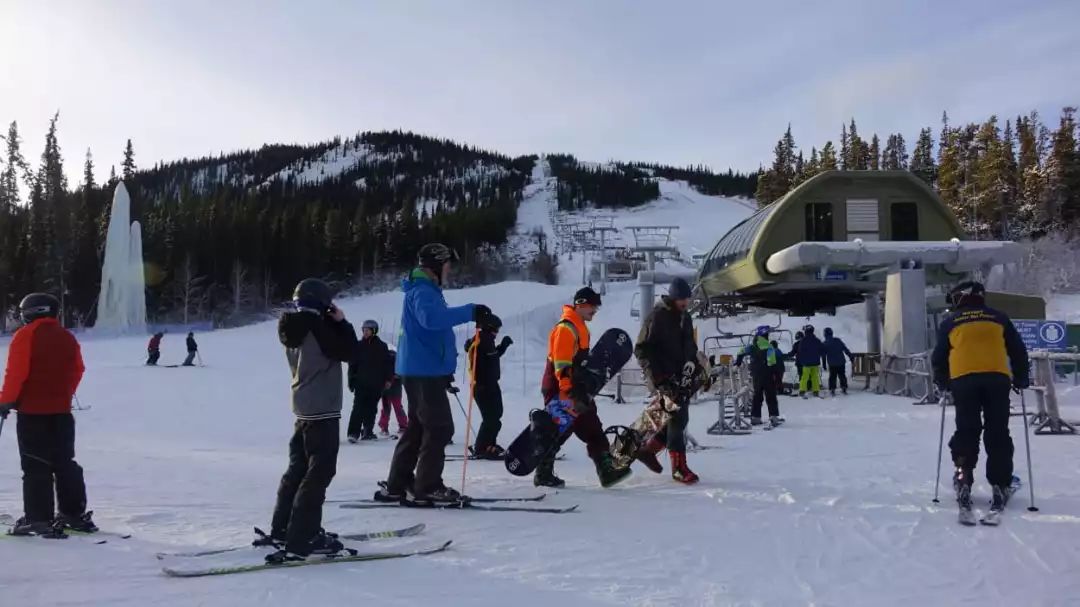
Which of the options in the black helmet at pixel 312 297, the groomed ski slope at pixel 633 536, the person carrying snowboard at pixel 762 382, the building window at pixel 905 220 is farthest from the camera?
the building window at pixel 905 220

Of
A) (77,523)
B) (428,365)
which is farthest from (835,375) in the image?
(77,523)

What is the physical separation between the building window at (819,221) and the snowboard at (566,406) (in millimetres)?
19915

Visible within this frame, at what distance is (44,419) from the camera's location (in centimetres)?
444

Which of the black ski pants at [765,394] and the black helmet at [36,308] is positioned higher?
the black helmet at [36,308]

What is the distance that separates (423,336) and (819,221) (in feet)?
71.9

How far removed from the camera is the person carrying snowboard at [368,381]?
9.73 m

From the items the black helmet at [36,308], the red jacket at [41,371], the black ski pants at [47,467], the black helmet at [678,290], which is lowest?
the black ski pants at [47,467]

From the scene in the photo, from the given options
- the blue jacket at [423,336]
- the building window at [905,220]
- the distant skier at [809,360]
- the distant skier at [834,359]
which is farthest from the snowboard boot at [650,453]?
the building window at [905,220]

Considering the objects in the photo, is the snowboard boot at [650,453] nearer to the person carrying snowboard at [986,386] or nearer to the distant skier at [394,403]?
the person carrying snowboard at [986,386]

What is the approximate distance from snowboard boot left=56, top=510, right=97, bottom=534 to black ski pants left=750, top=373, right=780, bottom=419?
30.5 feet

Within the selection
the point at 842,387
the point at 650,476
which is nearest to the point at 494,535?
the point at 650,476

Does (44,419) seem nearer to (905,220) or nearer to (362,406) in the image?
(362,406)

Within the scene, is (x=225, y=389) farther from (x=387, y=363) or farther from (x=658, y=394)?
(x=658, y=394)

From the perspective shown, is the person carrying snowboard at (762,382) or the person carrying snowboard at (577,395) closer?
the person carrying snowboard at (577,395)
